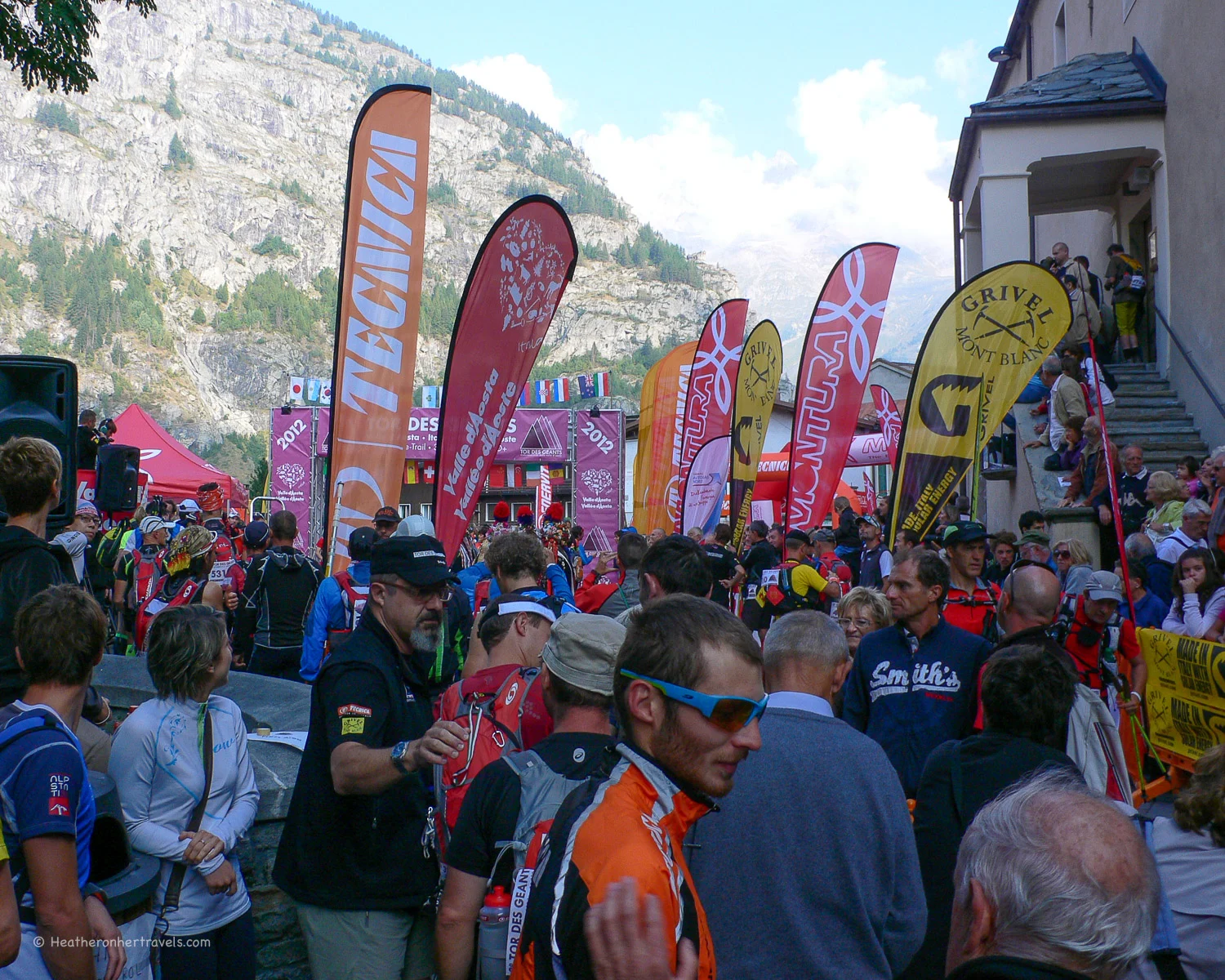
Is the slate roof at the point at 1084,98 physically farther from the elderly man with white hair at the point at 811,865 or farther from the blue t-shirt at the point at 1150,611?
the elderly man with white hair at the point at 811,865

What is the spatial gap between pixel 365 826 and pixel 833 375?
9.24 metres

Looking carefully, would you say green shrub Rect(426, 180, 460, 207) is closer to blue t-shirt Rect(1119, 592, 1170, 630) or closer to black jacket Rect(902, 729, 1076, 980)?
blue t-shirt Rect(1119, 592, 1170, 630)

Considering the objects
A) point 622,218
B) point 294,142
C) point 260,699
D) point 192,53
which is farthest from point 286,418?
point 192,53

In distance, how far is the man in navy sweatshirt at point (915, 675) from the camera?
4.40 meters

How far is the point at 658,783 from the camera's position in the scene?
1825 millimetres

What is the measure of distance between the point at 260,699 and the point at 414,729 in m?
2.94

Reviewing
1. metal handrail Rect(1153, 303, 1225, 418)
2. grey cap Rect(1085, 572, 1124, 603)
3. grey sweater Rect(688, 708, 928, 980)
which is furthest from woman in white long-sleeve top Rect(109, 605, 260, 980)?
metal handrail Rect(1153, 303, 1225, 418)

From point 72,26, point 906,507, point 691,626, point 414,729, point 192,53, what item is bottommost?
point 414,729

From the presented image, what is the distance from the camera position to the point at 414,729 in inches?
127

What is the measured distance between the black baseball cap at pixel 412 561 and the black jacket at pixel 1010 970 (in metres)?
2.04

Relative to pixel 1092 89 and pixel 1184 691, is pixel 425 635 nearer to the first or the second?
pixel 1184 691

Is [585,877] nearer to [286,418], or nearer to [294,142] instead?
[286,418]

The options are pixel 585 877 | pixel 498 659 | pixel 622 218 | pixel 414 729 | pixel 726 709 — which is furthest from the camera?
pixel 622 218

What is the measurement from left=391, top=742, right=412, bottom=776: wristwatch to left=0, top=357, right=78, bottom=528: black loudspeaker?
2.37 metres
